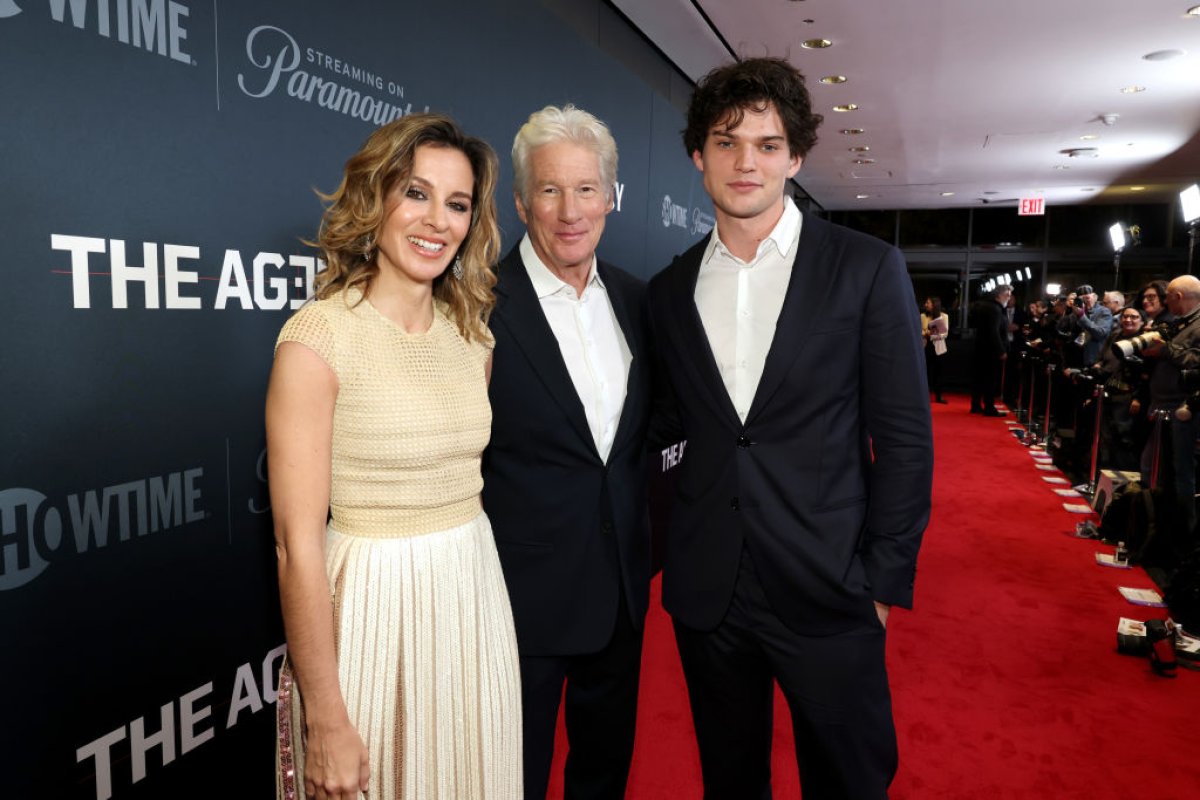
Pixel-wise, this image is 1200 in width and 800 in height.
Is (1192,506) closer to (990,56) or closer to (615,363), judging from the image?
(990,56)

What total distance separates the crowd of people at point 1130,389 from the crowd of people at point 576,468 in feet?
13.5

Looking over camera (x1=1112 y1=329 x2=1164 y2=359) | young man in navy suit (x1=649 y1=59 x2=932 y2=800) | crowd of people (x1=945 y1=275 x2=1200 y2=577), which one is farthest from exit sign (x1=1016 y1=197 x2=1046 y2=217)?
young man in navy suit (x1=649 y1=59 x2=932 y2=800)

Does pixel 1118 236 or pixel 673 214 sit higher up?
pixel 1118 236

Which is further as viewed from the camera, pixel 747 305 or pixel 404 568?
pixel 747 305

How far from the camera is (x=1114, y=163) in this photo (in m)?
10.8

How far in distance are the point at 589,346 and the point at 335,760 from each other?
1.01 metres

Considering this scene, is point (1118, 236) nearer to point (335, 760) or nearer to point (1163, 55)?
point (1163, 55)

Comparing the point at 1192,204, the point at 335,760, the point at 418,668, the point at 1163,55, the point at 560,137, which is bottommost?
the point at 335,760

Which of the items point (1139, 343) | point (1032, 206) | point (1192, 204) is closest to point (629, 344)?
point (1139, 343)

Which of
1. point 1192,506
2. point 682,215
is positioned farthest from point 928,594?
point 682,215

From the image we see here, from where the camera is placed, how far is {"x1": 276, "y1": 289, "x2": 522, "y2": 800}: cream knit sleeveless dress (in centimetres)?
139

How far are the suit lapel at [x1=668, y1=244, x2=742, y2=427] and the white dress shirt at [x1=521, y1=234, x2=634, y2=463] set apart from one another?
0.19m

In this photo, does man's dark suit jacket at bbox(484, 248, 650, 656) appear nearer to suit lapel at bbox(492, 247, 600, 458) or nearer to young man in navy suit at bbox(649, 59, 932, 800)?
suit lapel at bbox(492, 247, 600, 458)

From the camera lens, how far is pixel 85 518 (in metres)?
1.64
